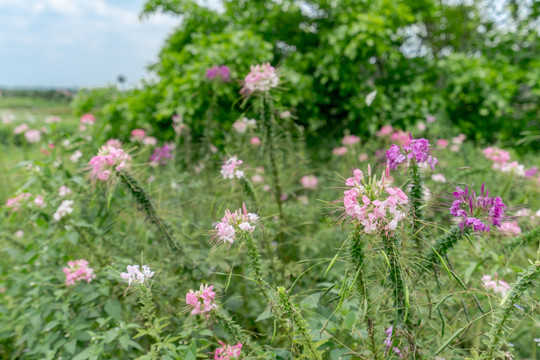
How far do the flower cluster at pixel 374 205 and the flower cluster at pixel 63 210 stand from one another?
1485 millimetres

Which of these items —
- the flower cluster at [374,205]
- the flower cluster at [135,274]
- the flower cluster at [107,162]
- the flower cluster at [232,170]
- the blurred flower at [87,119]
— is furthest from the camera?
the blurred flower at [87,119]

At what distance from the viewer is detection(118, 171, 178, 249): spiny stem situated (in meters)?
1.41

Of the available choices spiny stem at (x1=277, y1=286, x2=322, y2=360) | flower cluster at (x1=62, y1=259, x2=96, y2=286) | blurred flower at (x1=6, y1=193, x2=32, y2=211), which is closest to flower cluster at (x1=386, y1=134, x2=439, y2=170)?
spiny stem at (x1=277, y1=286, x2=322, y2=360)

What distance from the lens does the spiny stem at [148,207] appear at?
141 centimetres

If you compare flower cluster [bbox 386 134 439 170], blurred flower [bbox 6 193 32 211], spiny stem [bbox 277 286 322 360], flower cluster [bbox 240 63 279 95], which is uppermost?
flower cluster [bbox 240 63 279 95]

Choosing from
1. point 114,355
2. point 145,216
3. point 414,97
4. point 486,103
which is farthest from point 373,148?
point 114,355

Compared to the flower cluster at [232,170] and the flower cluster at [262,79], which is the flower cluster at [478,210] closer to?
the flower cluster at [232,170]

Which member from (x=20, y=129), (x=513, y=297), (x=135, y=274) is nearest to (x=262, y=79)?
(x=135, y=274)

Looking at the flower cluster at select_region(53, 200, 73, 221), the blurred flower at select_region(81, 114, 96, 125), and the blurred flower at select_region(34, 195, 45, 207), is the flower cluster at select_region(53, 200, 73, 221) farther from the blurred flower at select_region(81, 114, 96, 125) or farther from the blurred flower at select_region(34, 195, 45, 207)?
the blurred flower at select_region(81, 114, 96, 125)

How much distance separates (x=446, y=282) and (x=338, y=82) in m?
2.92

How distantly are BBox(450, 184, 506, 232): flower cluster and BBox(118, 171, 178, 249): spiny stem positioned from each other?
109 cm

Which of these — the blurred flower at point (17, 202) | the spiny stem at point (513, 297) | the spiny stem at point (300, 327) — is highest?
the spiny stem at point (513, 297)

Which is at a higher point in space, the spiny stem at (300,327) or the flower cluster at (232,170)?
the flower cluster at (232,170)

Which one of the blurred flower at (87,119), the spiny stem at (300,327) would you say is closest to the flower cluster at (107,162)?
the spiny stem at (300,327)
